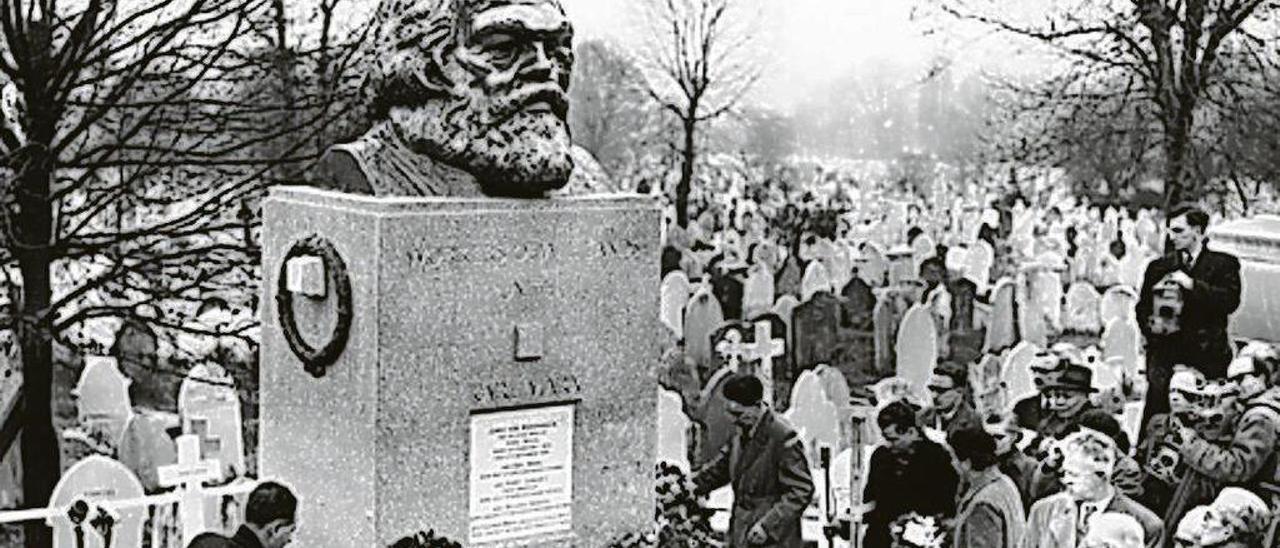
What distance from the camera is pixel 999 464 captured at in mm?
7988

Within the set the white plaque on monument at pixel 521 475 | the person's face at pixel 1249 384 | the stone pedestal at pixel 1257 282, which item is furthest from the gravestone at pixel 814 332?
the white plaque on monument at pixel 521 475

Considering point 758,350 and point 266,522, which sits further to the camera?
point 758,350

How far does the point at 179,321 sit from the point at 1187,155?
11418 mm

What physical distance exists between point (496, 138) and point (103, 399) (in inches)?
247

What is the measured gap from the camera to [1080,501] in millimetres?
7637

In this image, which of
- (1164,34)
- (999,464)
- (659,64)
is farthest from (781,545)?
(659,64)

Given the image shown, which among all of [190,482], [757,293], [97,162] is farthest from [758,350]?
[97,162]

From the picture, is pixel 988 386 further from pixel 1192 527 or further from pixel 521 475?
pixel 521 475

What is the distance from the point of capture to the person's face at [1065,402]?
8734 mm

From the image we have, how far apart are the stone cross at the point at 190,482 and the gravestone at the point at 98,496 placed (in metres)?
0.18

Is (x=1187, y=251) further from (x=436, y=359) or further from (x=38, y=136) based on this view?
(x=38, y=136)

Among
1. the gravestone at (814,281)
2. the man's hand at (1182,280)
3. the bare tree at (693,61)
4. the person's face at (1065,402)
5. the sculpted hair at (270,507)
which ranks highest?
the bare tree at (693,61)

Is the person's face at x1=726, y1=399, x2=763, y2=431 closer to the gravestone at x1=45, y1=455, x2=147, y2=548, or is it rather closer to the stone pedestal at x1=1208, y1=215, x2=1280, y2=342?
the gravestone at x1=45, y1=455, x2=147, y2=548

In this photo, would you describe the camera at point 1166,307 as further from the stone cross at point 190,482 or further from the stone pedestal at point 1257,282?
the stone cross at point 190,482
